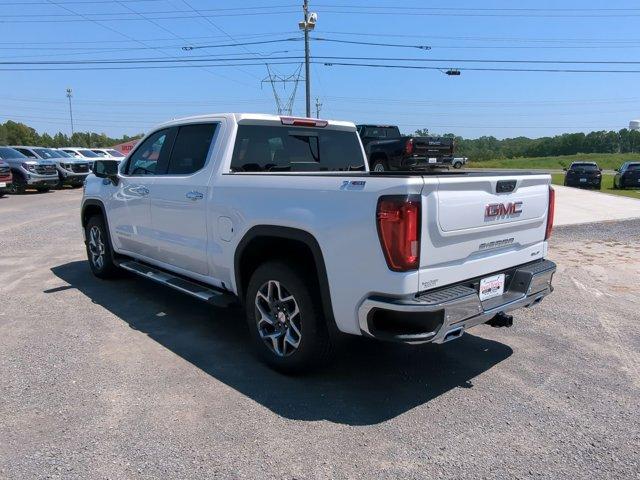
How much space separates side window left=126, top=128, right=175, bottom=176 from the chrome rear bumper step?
1.03 meters

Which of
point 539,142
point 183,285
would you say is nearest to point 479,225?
point 183,285

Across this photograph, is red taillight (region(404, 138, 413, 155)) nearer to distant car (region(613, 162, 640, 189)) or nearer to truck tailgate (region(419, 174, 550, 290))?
truck tailgate (region(419, 174, 550, 290))

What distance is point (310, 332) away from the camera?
3.68 meters

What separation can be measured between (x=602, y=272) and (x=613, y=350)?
335 centimetres

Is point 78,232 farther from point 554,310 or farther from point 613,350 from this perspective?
point 613,350

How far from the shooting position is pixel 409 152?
57.6ft

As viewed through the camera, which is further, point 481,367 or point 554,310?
point 554,310

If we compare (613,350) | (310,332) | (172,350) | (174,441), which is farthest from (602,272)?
(174,441)

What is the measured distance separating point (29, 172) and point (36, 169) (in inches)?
12.5

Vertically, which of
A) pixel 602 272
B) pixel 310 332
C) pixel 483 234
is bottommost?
pixel 602 272

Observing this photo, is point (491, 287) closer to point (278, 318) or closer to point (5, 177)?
point (278, 318)

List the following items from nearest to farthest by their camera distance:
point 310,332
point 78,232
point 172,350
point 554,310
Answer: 1. point 310,332
2. point 172,350
3. point 554,310
4. point 78,232

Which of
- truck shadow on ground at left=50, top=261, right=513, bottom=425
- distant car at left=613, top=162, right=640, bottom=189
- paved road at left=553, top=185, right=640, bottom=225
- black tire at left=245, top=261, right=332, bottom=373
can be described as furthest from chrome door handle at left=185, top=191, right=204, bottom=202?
distant car at left=613, top=162, right=640, bottom=189

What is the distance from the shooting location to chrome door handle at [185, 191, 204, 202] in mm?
4590
